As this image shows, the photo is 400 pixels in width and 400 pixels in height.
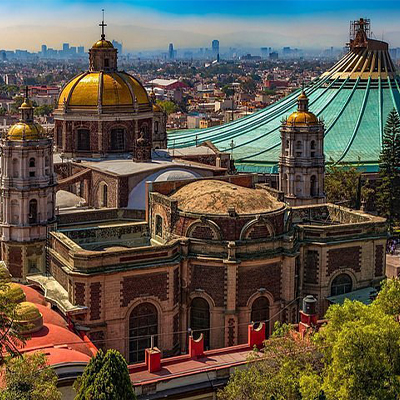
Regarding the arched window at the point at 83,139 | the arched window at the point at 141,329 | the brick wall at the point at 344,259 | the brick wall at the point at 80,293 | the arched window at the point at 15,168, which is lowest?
the arched window at the point at 141,329

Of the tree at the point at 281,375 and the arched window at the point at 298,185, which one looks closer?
the tree at the point at 281,375

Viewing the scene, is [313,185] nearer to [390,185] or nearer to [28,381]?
[390,185]

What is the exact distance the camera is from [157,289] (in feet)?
88.3

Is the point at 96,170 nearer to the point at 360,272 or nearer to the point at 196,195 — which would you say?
the point at 196,195

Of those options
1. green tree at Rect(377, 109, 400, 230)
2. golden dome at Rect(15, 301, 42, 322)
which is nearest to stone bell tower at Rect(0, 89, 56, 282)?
golden dome at Rect(15, 301, 42, 322)

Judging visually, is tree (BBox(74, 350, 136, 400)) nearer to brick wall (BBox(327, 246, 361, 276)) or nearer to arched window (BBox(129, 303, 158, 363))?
arched window (BBox(129, 303, 158, 363))

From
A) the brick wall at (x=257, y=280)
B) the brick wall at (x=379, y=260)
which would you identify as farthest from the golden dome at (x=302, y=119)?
the brick wall at (x=257, y=280)

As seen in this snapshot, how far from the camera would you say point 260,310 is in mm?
28094

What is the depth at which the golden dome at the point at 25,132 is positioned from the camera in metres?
31.7

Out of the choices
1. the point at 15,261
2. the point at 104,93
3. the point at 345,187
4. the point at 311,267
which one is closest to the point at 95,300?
the point at 15,261

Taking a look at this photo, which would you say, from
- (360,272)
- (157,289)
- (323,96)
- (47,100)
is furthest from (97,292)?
(47,100)

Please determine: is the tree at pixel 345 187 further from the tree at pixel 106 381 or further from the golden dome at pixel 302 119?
the tree at pixel 106 381

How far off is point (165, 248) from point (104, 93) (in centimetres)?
1466

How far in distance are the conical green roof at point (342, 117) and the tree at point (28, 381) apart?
1450 inches
